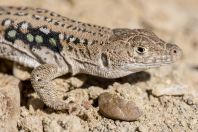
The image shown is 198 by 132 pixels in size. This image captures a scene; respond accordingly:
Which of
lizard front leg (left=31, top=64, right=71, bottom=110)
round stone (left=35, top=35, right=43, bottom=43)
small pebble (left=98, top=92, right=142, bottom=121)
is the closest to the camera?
small pebble (left=98, top=92, right=142, bottom=121)

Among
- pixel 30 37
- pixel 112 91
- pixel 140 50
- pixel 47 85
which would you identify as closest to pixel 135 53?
pixel 140 50

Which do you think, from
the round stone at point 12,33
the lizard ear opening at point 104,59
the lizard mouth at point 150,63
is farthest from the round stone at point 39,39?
the lizard mouth at point 150,63

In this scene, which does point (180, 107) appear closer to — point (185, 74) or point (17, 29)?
point (185, 74)

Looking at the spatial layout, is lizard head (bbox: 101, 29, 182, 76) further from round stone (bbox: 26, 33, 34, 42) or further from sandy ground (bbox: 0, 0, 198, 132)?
round stone (bbox: 26, 33, 34, 42)

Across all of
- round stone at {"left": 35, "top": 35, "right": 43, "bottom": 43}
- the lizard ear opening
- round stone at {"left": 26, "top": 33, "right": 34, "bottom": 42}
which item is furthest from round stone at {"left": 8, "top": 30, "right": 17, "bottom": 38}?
the lizard ear opening

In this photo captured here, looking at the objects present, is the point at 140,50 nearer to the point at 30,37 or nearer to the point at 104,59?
the point at 104,59

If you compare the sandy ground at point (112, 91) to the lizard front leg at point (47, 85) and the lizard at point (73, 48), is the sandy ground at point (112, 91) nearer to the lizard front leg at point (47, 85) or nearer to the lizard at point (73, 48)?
the lizard front leg at point (47, 85)
